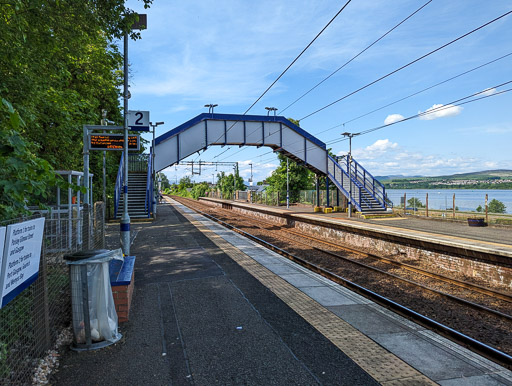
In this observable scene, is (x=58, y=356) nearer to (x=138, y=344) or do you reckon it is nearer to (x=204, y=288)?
(x=138, y=344)

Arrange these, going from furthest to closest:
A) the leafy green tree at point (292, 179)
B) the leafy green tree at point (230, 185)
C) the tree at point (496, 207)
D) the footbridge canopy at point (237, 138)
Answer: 1. the leafy green tree at point (230, 185)
2. the leafy green tree at point (292, 179)
3. the footbridge canopy at point (237, 138)
4. the tree at point (496, 207)

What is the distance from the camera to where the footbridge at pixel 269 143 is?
80.4 ft

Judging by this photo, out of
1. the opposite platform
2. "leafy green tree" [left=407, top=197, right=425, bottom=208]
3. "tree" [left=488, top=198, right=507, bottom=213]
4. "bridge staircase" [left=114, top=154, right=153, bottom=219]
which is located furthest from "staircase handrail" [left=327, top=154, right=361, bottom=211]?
the opposite platform

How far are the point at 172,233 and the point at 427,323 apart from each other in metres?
13.0

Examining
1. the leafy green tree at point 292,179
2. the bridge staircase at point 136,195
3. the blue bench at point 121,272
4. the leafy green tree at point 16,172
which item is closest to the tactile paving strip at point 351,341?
the blue bench at point 121,272

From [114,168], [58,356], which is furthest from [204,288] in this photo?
[114,168]

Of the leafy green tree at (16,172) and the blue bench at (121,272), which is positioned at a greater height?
the leafy green tree at (16,172)

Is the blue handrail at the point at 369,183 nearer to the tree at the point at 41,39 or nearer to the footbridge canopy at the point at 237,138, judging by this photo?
the footbridge canopy at the point at 237,138

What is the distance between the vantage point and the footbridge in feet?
80.4

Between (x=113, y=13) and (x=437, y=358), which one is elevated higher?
(x=113, y=13)

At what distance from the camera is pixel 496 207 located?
2455 centimetres

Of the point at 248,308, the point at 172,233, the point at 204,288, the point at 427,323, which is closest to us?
the point at 248,308

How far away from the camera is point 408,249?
13.4 metres

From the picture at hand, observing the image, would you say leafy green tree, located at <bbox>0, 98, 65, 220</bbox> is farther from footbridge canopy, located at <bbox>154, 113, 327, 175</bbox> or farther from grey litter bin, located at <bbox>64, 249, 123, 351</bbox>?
footbridge canopy, located at <bbox>154, 113, 327, 175</bbox>
